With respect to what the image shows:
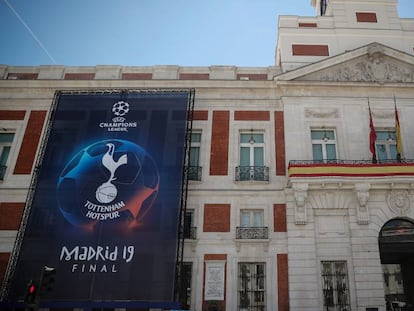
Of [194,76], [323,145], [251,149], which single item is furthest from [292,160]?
[194,76]

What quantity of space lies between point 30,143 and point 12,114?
2.19m

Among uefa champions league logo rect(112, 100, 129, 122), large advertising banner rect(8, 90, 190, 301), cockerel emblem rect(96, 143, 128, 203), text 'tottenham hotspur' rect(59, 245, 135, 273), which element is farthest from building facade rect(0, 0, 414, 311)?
cockerel emblem rect(96, 143, 128, 203)

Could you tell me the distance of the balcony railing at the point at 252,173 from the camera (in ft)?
54.4

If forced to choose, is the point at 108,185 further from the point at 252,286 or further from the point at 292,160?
the point at 292,160

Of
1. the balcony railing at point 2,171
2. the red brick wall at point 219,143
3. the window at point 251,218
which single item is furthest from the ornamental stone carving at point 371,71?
the balcony railing at point 2,171

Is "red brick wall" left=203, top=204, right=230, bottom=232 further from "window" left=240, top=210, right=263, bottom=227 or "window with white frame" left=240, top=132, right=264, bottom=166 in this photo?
"window with white frame" left=240, top=132, right=264, bottom=166

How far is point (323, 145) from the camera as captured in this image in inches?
681

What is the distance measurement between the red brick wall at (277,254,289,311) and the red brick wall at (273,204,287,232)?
114 centimetres

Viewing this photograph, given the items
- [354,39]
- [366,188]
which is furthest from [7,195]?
[354,39]

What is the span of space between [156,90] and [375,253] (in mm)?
12293

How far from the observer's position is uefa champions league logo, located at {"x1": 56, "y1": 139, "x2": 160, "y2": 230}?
15.1m

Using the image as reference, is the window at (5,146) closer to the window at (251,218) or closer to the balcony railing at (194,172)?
the balcony railing at (194,172)

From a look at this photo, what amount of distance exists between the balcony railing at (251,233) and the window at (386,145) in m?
6.53

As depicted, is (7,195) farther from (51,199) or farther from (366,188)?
(366,188)
